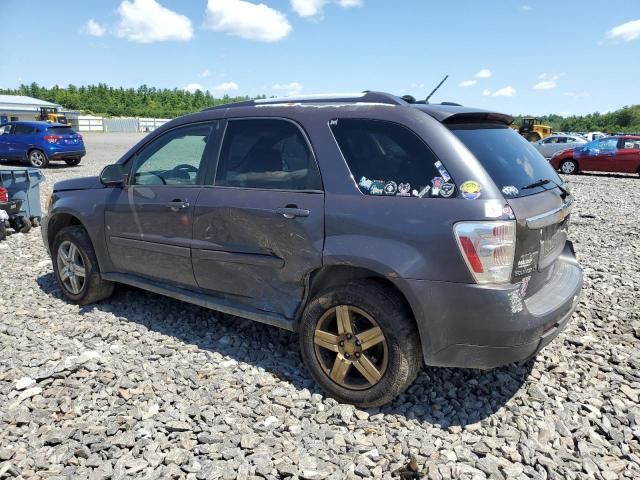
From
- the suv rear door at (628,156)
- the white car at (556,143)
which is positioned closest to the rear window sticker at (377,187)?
the suv rear door at (628,156)

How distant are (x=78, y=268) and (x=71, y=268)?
0.10 metres

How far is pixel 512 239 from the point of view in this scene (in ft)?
8.54

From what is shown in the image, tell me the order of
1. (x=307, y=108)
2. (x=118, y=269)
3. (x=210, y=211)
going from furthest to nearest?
(x=118, y=269) → (x=210, y=211) → (x=307, y=108)

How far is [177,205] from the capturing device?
378 cm

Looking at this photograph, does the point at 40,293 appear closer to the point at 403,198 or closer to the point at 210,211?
the point at 210,211

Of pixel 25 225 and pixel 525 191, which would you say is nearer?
pixel 525 191

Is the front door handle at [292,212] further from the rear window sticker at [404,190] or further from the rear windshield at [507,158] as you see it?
the rear windshield at [507,158]

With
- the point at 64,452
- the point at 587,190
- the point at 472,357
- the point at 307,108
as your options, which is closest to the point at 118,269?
the point at 64,452

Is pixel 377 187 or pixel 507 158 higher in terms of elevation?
pixel 507 158

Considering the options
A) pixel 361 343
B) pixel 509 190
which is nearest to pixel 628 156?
pixel 509 190

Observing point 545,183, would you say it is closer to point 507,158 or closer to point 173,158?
point 507,158

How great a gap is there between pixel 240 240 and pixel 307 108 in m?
1.00

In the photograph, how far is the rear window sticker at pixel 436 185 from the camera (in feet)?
8.93

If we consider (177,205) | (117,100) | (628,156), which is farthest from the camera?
(117,100)
